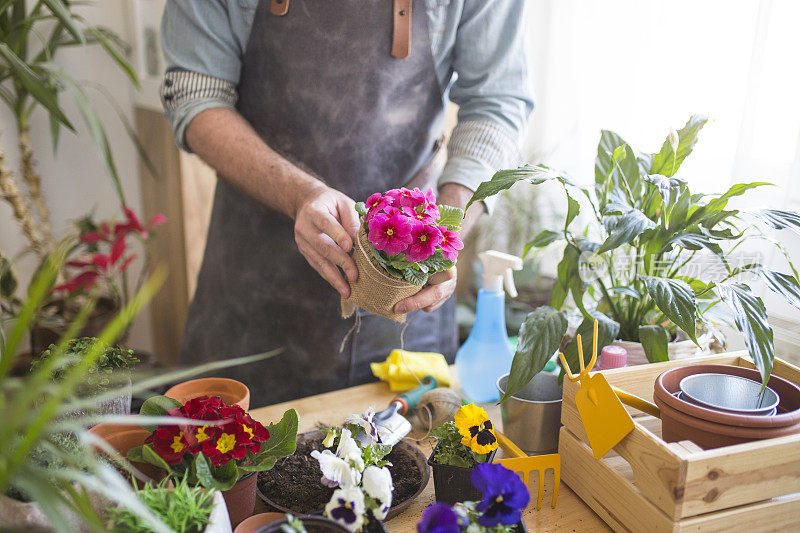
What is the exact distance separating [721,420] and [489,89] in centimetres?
92

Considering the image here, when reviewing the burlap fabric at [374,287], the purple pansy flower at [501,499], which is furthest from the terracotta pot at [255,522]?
the burlap fabric at [374,287]

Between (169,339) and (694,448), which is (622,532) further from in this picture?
(169,339)

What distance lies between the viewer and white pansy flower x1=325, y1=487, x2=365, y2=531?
68 centimetres

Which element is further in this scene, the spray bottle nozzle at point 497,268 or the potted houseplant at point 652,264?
the spray bottle nozzle at point 497,268

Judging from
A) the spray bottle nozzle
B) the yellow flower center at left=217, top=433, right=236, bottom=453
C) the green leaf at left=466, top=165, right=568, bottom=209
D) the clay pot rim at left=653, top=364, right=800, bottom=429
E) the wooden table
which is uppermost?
the green leaf at left=466, top=165, right=568, bottom=209

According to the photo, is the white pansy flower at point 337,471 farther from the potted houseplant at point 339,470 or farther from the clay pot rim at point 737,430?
the clay pot rim at point 737,430

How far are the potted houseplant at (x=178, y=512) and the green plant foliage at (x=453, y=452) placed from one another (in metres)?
0.29

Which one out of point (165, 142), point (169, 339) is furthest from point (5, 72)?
point (169, 339)

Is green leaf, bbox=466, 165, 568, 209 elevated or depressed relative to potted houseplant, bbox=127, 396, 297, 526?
elevated

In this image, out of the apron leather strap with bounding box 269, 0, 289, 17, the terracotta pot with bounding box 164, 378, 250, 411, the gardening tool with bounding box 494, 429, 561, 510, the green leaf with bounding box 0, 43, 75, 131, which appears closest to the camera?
the gardening tool with bounding box 494, 429, 561, 510

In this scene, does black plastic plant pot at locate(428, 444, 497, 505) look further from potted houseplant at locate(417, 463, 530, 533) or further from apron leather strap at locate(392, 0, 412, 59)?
apron leather strap at locate(392, 0, 412, 59)

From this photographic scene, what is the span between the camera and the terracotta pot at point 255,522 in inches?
29.1

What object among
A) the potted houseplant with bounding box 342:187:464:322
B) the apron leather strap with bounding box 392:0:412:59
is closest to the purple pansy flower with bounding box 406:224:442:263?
the potted houseplant with bounding box 342:187:464:322

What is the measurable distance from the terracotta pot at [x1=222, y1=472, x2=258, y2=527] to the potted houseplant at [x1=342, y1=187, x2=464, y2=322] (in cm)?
35
